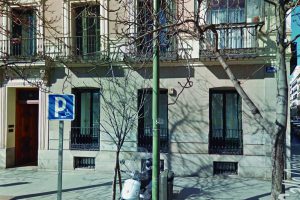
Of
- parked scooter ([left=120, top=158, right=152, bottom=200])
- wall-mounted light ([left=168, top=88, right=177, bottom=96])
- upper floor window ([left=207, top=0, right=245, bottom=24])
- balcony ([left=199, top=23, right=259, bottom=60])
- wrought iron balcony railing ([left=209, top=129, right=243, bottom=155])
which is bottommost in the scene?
parked scooter ([left=120, top=158, right=152, bottom=200])

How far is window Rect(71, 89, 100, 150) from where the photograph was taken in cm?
1335

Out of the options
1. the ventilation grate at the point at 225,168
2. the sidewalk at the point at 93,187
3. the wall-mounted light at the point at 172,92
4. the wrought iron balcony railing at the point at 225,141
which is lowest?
the sidewalk at the point at 93,187

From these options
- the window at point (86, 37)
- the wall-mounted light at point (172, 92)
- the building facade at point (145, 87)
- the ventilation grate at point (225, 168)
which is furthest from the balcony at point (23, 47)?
the ventilation grate at point (225, 168)

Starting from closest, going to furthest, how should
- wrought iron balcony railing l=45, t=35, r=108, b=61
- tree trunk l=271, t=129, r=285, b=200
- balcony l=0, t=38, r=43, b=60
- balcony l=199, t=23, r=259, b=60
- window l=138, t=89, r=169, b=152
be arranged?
tree trunk l=271, t=129, r=285, b=200, balcony l=199, t=23, r=259, b=60, window l=138, t=89, r=169, b=152, wrought iron balcony railing l=45, t=35, r=108, b=61, balcony l=0, t=38, r=43, b=60

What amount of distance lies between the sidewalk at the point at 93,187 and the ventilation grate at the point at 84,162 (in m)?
0.34

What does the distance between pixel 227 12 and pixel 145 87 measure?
407 centimetres

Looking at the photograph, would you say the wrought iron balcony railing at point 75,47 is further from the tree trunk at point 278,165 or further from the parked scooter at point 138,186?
the tree trunk at point 278,165

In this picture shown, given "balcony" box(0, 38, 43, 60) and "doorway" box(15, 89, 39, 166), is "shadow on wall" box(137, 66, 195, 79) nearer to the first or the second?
"balcony" box(0, 38, 43, 60)

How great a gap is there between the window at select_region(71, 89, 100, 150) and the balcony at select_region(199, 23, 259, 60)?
4691 millimetres

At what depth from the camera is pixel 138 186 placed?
7293mm

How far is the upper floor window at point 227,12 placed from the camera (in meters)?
12.4

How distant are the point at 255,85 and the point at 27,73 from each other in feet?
28.3

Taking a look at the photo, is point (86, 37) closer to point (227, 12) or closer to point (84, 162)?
point (84, 162)

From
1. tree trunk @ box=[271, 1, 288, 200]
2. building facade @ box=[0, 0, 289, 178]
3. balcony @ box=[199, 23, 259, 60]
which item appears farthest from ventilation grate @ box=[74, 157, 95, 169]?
tree trunk @ box=[271, 1, 288, 200]
